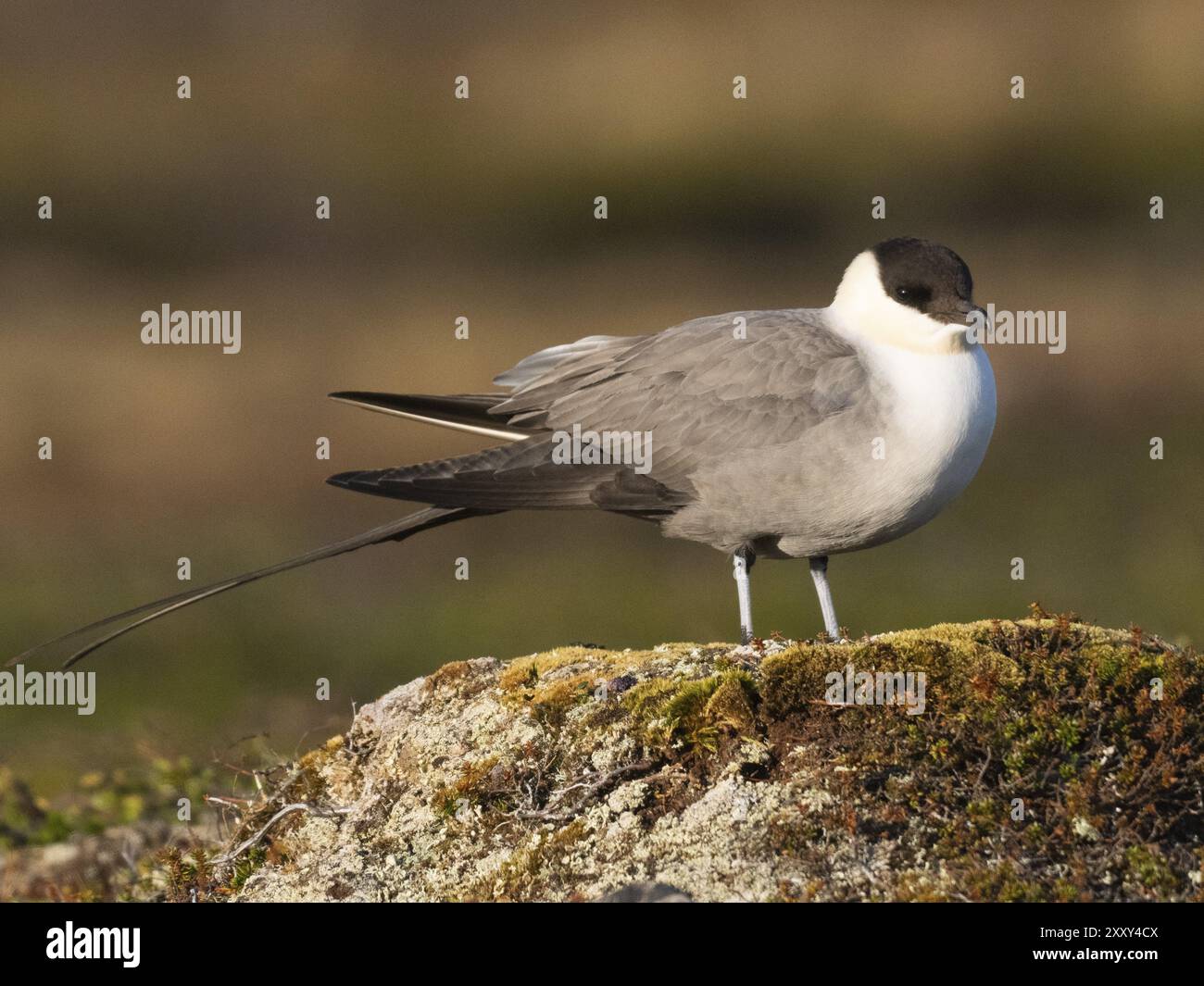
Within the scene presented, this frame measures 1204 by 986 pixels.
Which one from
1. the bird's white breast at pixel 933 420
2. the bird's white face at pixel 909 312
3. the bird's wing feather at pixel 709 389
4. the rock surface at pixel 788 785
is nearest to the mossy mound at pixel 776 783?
the rock surface at pixel 788 785

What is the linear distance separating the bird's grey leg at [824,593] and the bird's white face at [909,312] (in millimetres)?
1023

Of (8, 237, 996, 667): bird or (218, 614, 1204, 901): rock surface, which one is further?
(8, 237, 996, 667): bird

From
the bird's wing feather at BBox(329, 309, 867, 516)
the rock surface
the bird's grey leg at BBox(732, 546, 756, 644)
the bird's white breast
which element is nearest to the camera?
the rock surface

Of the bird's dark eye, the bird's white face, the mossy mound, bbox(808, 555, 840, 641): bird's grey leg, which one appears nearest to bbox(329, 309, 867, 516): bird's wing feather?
the bird's white face

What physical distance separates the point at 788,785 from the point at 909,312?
2.50 metres

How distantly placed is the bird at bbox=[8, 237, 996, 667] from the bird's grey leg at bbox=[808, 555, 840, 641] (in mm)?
15

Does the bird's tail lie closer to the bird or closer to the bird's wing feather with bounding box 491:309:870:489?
the bird

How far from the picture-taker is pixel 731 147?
20.7m

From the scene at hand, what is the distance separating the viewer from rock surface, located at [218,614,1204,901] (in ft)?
17.0

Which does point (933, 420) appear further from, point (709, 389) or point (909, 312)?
point (709, 389)

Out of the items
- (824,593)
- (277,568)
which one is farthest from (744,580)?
(277,568)

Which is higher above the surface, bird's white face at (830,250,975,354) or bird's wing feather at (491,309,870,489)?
bird's white face at (830,250,975,354)

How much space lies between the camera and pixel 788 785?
18.0ft
